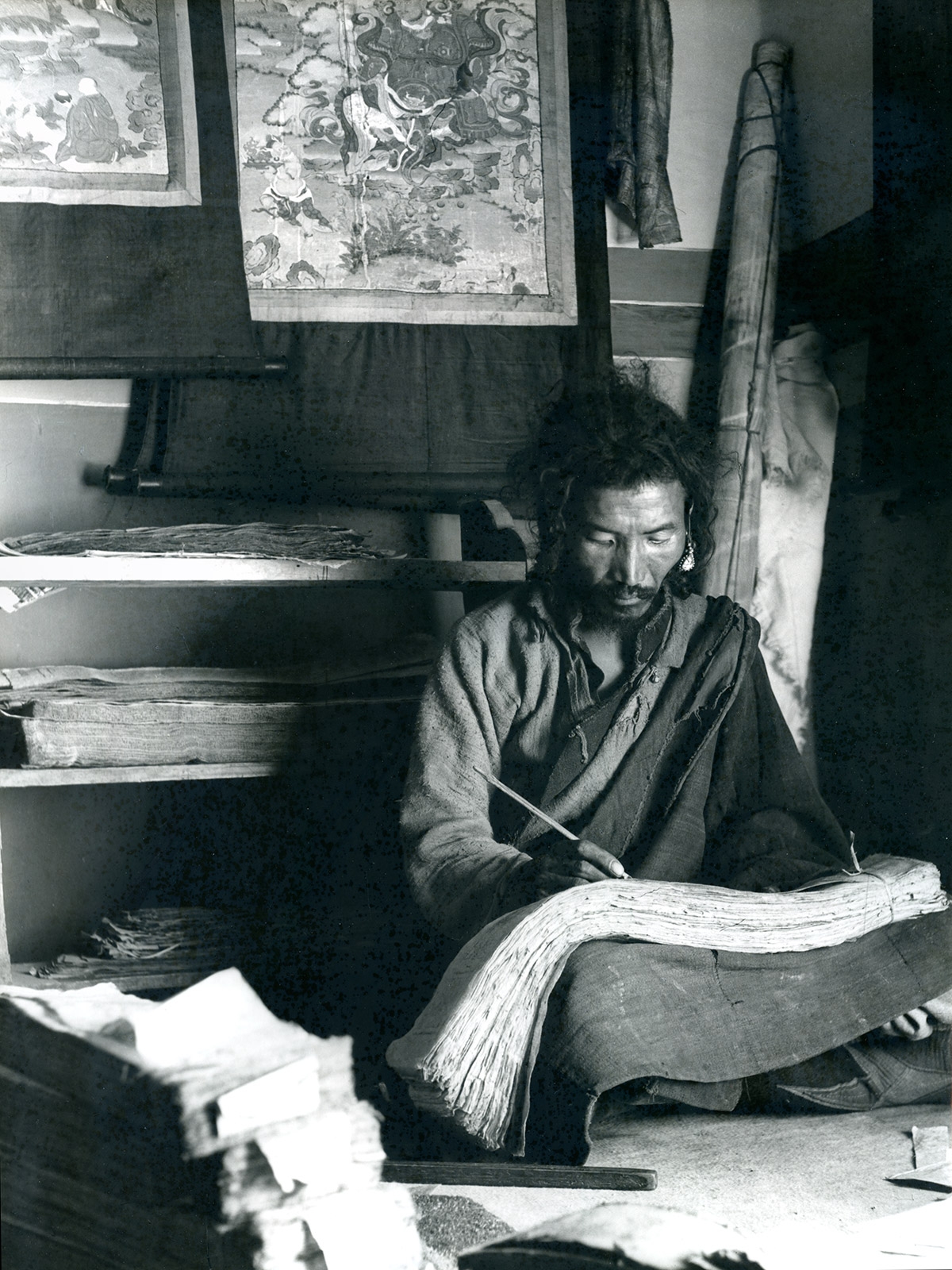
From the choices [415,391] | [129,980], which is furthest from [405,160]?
[129,980]

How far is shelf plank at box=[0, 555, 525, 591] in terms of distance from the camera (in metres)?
1.57

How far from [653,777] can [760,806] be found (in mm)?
154

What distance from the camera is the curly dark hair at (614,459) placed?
5.08 feet

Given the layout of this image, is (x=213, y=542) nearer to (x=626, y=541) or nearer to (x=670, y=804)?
(x=626, y=541)

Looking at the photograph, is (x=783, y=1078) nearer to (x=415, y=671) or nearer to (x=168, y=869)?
(x=415, y=671)

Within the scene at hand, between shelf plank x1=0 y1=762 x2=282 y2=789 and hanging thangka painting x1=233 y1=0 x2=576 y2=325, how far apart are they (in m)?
0.65

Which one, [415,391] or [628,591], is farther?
[415,391]

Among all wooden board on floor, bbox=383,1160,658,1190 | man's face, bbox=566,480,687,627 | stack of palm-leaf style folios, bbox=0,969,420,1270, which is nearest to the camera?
stack of palm-leaf style folios, bbox=0,969,420,1270

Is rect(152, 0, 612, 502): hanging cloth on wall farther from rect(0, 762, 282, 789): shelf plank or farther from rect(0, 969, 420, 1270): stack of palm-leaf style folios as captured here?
rect(0, 969, 420, 1270): stack of palm-leaf style folios

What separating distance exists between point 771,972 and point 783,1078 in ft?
0.48

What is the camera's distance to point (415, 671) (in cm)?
180

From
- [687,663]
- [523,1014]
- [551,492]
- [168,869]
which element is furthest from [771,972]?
[168,869]

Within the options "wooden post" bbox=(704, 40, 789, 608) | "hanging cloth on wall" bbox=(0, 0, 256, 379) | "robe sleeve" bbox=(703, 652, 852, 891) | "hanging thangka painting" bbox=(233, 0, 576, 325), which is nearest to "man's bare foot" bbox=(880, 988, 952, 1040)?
"robe sleeve" bbox=(703, 652, 852, 891)

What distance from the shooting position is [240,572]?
5.34 feet
